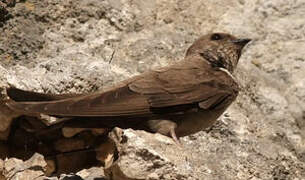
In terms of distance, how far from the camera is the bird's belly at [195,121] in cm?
433

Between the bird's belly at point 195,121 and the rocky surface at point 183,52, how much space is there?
92 mm

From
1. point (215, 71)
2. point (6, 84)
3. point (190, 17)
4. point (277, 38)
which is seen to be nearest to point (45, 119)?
point (6, 84)

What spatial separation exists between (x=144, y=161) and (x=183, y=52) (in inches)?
64.6

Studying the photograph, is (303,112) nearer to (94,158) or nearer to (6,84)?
(94,158)

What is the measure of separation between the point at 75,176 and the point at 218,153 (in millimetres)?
853

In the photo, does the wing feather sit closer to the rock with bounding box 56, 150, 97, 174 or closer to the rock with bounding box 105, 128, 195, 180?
the rock with bounding box 56, 150, 97, 174

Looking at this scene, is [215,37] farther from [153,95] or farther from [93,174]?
[93,174]

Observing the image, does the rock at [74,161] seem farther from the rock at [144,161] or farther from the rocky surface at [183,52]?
the rock at [144,161]

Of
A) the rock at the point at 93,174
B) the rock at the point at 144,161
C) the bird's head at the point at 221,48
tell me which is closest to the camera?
the rock at the point at 144,161

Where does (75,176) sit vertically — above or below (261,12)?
below

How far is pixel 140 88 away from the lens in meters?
4.31

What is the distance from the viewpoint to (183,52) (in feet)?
16.7

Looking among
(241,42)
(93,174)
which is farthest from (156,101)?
(241,42)

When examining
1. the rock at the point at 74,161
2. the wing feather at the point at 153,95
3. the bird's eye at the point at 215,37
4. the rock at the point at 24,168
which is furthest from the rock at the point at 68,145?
the bird's eye at the point at 215,37
